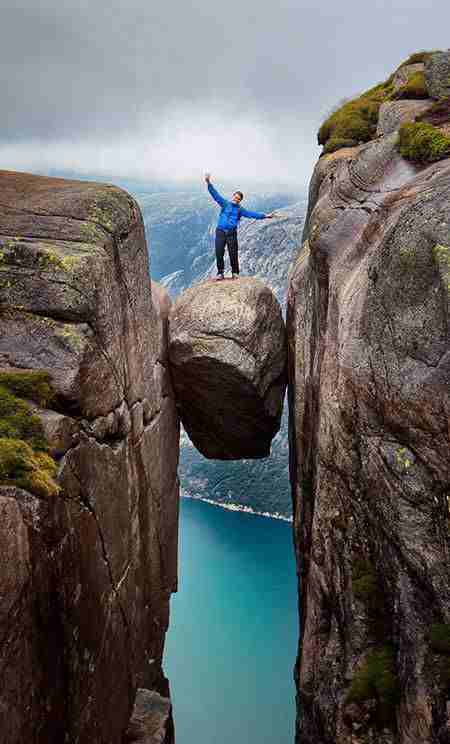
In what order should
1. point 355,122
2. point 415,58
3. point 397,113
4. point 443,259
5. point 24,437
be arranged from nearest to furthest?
point 443,259
point 24,437
point 397,113
point 355,122
point 415,58

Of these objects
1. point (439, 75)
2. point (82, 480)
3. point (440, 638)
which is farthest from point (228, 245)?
point (440, 638)

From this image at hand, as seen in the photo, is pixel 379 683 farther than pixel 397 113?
No

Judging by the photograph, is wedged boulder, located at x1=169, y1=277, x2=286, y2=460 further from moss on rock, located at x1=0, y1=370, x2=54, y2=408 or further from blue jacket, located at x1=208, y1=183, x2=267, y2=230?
moss on rock, located at x1=0, y1=370, x2=54, y2=408

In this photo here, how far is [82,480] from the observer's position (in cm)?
994

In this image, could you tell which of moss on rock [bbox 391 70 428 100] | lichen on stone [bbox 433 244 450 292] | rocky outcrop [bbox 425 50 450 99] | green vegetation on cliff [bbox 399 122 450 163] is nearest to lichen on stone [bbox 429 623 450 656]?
lichen on stone [bbox 433 244 450 292]

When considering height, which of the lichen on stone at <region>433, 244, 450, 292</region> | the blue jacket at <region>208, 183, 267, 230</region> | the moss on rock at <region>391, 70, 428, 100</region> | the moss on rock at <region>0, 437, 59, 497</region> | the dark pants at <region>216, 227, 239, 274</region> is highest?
the moss on rock at <region>391, 70, 428, 100</region>

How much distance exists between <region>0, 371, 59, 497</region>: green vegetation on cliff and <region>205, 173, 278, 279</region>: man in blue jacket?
31.0 ft

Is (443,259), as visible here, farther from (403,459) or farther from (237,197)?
(237,197)

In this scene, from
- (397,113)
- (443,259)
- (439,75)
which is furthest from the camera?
(397,113)

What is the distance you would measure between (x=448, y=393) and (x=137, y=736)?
9.86 meters

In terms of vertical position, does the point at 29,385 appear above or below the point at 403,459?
above

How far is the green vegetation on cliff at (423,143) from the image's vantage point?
35.8 feet

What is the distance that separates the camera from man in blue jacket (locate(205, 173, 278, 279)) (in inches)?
695

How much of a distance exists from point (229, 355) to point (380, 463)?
703 cm
